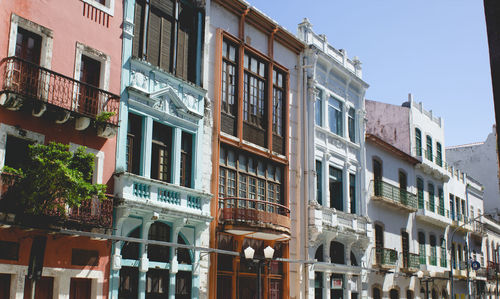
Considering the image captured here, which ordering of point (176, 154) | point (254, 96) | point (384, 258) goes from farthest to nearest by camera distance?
point (384, 258) < point (254, 96) < point (176, 154)

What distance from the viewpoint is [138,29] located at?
1920 centimetres

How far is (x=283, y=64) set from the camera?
Answer: 2616 cm

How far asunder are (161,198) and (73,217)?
148 inches

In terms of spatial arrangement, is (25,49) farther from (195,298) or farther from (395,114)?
(395,114)

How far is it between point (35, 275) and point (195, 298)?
21.3 feet

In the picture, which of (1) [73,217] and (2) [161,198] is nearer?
(1) [73,217]

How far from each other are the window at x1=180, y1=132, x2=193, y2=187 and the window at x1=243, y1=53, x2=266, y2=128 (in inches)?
136

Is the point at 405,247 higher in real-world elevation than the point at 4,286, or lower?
higher

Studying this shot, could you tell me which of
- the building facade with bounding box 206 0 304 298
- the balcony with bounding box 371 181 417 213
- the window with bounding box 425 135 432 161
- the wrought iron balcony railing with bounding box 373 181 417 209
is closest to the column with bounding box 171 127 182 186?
the building facade with bounding box 206 0 304 298

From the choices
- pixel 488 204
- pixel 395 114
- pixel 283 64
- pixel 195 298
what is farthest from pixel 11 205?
pixel 488 204

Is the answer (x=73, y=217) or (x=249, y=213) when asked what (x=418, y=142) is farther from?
(x=73, y=217)

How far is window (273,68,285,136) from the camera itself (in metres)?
25.0

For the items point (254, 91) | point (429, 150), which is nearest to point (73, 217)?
point (254, 91)

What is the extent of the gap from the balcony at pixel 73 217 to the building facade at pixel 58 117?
2 centimetres
